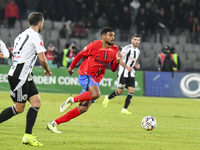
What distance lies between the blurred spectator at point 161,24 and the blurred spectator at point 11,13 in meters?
7.51

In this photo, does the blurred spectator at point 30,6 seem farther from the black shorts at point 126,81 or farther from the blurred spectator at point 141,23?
the black shorts at point 126,81

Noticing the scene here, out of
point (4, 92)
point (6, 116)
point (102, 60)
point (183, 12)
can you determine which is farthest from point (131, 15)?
point (6, 116)

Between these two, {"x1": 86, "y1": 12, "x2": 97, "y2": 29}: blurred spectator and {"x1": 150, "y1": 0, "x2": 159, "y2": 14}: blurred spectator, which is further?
{"x1": 150, "y1": 0, "x2": 159, "y2": 14}: blurred spectator

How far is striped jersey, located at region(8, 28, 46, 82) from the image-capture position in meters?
5.44

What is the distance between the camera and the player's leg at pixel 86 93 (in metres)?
6.77

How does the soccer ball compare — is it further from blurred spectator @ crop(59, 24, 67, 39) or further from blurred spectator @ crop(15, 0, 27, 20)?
blurred spectator @ crop(15, 0, 27, 20)

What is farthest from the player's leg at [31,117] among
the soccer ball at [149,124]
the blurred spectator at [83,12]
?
the blurred spectator at [83,12]

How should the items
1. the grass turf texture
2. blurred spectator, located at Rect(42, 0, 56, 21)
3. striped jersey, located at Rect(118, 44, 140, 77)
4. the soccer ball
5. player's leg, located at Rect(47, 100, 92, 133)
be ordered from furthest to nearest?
blurred spectator, located at Rect(42, 0, 56, 21) → striped jersey, located at Rect(118, 44, 140, 77) → the soccer ball → player's leg, located at Rect(47, 100, 92, 133) → the grass turf texture

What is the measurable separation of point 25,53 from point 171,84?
1216cm

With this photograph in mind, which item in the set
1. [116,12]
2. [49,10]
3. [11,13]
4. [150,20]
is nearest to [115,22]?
[116,12]

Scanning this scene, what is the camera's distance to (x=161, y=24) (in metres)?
20.5

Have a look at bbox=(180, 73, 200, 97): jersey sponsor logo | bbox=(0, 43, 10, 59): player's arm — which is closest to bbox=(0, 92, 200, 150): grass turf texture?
bbox=(0, 43, 10, 59): player's arm

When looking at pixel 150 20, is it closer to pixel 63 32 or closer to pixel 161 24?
pixel 161 24

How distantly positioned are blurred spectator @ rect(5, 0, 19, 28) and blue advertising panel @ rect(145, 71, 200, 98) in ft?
25.1
